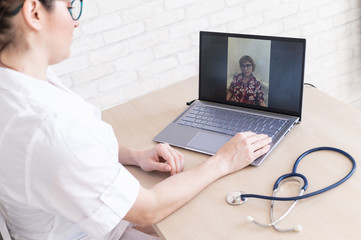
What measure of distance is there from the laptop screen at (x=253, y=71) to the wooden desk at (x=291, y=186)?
105mm

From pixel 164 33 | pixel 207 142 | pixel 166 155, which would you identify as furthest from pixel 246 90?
pixel 164 33

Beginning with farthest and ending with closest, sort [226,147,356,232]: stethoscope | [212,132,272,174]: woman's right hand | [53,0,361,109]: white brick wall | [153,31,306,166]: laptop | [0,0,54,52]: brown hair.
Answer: [53,0,361,109]: white brick wall, [153,31,306,166]: laptop, [212,132,272,174]: woman's right hand, [226,147,356,232]: stethoscope, [0,0,54,52]: brown hair

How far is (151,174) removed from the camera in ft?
3.37

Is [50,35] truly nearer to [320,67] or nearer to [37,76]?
[37,76]

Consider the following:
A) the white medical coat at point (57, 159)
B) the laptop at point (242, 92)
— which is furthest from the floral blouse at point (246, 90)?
the white medical coat at point (57, 159)

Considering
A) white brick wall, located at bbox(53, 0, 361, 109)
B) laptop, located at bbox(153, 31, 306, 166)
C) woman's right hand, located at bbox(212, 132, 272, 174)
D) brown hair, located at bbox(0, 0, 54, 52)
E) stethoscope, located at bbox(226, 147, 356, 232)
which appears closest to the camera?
brown hair, located at bbox(0, 0, 54, 52)

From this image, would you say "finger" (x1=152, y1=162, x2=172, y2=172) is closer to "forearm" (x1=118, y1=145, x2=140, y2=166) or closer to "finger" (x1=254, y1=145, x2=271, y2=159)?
"forearm" (x1=118, y1=145, x2=140, y2=166)

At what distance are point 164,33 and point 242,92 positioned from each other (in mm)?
751

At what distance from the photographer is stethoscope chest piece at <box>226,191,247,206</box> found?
87 cm

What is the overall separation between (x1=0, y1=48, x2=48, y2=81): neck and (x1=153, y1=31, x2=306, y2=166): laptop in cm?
43

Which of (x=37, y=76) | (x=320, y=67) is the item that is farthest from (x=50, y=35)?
(x=320, y=67)

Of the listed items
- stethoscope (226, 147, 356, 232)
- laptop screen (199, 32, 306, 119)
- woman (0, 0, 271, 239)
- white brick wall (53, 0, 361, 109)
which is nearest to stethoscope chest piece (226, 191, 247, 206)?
stethoscope (226, 147, 356, 232)

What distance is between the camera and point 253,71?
114cm

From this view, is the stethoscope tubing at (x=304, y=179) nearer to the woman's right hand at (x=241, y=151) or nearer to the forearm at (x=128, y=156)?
the woman's right hand at (x=241, y=151)
